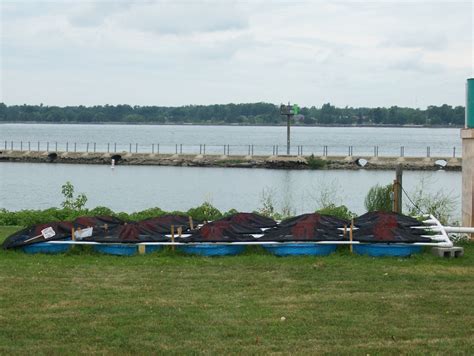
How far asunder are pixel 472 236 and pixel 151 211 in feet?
24.1

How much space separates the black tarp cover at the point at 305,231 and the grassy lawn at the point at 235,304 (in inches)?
17.5

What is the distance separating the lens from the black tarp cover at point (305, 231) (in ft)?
46.0

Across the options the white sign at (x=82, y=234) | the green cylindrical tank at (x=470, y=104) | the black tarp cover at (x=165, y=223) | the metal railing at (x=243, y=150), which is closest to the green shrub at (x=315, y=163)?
the metal railing at (x=243, y=150)

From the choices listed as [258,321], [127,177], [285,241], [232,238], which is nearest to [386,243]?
[285,241]

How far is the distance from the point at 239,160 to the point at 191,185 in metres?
19.4

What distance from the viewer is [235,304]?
406 inches

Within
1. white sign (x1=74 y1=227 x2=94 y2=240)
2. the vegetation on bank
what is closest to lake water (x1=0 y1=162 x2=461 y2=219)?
the vegetation on bank

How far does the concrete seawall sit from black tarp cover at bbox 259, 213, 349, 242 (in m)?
55.2

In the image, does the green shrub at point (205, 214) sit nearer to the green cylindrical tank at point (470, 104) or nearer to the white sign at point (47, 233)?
the white sign at point (47, 233)

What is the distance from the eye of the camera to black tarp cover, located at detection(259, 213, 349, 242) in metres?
14.0

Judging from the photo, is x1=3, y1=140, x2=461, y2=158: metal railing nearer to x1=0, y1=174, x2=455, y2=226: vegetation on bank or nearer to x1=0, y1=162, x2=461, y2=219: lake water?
x1=0, y1=162, x2=461, y2=219: lake water

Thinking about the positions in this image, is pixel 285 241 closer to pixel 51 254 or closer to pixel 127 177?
pixel 51 254

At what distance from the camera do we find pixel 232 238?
1416 cm

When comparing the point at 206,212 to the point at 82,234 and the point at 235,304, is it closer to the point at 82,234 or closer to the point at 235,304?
the point at 82,234
